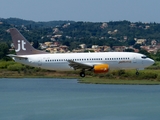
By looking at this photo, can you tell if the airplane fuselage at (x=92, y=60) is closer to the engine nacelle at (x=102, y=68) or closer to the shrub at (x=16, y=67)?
the engine nacelle at (x=102, y=68)

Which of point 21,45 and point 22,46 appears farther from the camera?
point 21,45

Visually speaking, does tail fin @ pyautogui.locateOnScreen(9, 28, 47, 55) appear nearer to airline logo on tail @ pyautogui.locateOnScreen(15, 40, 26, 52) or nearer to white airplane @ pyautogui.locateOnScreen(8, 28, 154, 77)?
airline logo on tail @ pyautogui.locateOnScreen(15, 40, 26, 52)

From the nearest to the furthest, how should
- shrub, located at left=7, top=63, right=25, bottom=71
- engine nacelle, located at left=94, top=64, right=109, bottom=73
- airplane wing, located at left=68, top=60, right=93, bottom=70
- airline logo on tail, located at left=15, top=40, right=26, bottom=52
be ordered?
engine nacelle, located at left=94, top=64, right=109, bottom=73 → airplane wing, located at left=68, top=60, right=93, bottom=70 → airline logo on tail, located at left=15, top=40, right=26, bottom=52 → shrub, located at left=7, top=63, right=25, bottom=71

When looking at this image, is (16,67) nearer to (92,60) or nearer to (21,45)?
(21,45)

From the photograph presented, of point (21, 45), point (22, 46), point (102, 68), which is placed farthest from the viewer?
point (21, 45)

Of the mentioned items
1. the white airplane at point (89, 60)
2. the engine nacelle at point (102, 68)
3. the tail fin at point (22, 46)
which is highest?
the tail fin at point (22, 46)

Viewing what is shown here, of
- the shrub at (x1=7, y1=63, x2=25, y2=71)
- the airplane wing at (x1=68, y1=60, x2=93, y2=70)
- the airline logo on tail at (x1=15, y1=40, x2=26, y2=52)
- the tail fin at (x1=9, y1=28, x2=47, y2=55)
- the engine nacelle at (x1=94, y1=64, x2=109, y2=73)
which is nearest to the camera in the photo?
the engine nacelle at (x1=94, y1=64, x2=109, y2=73)

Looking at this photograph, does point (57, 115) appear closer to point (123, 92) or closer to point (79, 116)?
point (79, 116)

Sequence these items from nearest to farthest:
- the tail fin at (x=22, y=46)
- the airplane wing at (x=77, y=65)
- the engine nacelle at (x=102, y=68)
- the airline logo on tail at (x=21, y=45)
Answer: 1. the engine nacelle at (x=102, y=68)
2. the airplane wing at (x=77, y=65)
3. the tail fin at (x=22, y=46)
4. the airline logo on tail at (x=21, y=45)

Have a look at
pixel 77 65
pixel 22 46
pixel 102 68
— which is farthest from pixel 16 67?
pixel 102 68

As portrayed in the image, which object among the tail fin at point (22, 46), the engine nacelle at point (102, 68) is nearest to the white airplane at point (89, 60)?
the engine nacelle at point (102, 68)

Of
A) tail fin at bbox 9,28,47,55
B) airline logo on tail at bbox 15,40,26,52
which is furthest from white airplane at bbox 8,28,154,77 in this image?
airline logo on tail at bbox 15,40,26,52

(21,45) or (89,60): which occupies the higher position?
(21,45)

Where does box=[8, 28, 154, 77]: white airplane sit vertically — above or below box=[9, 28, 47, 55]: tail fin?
below
